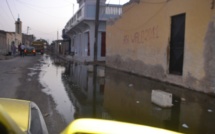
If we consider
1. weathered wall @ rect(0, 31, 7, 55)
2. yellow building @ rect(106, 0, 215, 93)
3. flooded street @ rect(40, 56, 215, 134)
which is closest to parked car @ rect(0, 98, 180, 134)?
flooded street @ rect(40, 56, 215, 134)

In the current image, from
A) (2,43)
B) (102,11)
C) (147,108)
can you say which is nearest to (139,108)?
(147,108)

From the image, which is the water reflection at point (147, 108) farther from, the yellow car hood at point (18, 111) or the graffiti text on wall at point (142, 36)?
the graffiti text on wall at point (142, 36)

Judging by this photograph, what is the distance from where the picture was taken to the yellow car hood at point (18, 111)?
2.86m

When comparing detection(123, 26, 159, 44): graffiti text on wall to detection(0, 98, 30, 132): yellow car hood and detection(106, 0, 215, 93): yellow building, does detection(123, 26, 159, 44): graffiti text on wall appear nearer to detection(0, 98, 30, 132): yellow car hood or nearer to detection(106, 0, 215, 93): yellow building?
detection(106, 0, 215, 93): yellow building

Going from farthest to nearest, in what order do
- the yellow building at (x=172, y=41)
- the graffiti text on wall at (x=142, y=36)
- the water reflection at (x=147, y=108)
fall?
1. the graffiti text on wall at (x=142, y=36)
2. the yellow building at (x=172, y=41)
3. the water reflection at (x=147, y=108)

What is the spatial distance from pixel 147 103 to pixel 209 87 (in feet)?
8.34

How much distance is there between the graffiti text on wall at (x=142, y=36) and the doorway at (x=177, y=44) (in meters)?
1.71

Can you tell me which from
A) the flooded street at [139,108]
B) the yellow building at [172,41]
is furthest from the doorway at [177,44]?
the flooded street at [139,108]

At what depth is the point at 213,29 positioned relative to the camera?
10516mm

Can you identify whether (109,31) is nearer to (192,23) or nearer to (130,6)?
(130,6)

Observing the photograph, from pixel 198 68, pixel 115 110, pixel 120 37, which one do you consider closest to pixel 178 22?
pixel 198 68

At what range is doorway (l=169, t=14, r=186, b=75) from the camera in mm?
13141

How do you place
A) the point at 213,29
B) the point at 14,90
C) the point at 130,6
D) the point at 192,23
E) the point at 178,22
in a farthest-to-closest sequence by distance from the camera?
the point at 130,6, the point at 178,22, the point at 192,23, the point at 14,90, the point at 213,29

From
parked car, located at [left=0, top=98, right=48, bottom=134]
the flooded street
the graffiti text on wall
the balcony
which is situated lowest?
the flooded street
